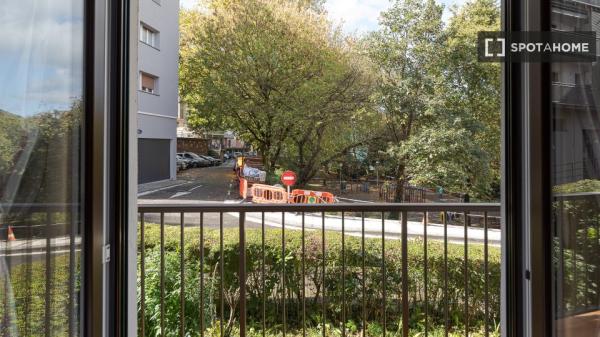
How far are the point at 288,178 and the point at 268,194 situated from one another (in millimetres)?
578

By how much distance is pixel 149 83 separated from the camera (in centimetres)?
823

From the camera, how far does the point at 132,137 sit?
1.26 meters

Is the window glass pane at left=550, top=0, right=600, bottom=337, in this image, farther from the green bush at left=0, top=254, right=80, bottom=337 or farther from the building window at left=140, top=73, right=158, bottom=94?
the building window at left=140, top=73, right=158, bottom=94

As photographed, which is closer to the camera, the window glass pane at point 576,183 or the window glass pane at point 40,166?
the window glass pane at point 40,166

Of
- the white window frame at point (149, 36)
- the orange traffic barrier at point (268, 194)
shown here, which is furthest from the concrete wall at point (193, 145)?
the white window frame at point (149, 36)

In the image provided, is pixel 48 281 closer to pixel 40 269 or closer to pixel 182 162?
pixel 40 269

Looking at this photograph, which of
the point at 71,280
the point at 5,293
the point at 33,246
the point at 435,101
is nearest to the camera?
the point at 5,293

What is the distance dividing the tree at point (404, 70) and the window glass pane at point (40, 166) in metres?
6.90

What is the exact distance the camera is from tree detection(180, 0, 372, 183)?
7.67 meters

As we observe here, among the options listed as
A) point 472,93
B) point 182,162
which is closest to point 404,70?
point 472,93

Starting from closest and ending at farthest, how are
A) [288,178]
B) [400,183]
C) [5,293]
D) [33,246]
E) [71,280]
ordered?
[5,293] → [33,246] → [71,280] → [400,183] → [288,178]

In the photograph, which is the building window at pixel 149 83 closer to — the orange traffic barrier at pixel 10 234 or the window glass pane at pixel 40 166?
the window glass pane at pixel 40 166

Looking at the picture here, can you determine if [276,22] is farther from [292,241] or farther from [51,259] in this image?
[51,259]

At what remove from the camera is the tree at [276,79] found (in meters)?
7.67
